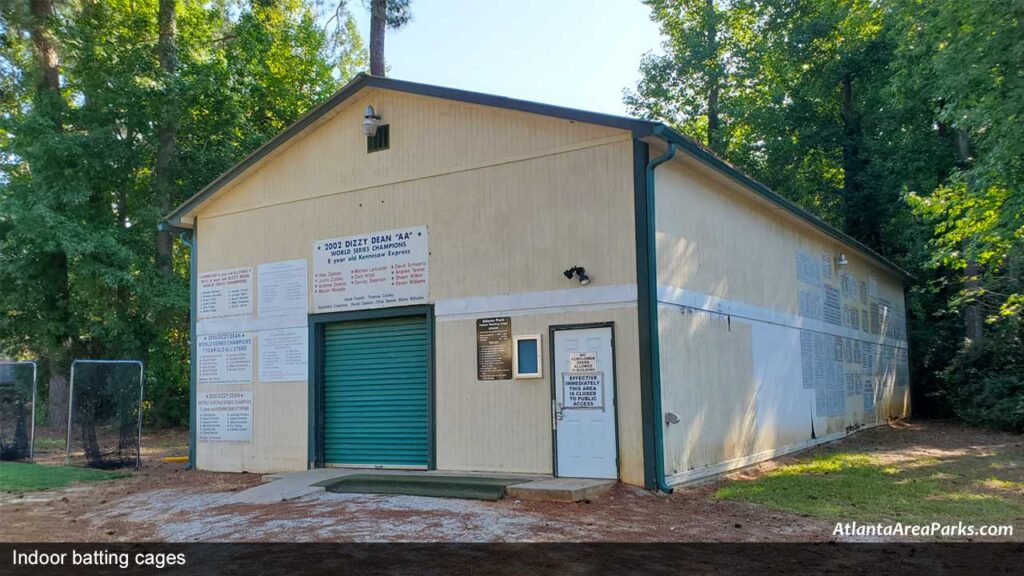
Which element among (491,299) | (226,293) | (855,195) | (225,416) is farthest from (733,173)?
(855,195)

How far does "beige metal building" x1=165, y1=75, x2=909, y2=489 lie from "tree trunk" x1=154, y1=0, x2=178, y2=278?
29.3 ft

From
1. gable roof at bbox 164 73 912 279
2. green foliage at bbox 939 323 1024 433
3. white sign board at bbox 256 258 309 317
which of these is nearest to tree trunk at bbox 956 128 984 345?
green foliage at bbox 939 323 1024 433

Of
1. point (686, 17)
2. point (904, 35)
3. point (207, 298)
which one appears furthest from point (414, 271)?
point (686, 17)

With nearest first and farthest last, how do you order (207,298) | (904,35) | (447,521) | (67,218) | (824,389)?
(447,521) < (207,298) < (824,389) < (904,35) < (67,218)

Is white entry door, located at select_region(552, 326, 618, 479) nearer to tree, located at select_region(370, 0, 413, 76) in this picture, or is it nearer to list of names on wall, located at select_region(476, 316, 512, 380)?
list of names on wall, located at select_region(476, 316, 512, 380)

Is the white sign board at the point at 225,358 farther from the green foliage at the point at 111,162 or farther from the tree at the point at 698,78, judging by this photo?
the tree at the point at 698,78

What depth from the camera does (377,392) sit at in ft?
42.0

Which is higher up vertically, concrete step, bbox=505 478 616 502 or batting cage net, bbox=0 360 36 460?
batting cage net, bbox=0 360 36 460

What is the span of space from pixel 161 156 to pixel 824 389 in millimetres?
19149

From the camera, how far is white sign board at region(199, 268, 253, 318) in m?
14.1

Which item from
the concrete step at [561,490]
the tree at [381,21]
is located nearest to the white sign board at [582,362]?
the concrete step at [561,490]

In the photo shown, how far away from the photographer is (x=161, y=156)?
23766 mm

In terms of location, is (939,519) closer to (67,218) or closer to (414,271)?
(414,271)

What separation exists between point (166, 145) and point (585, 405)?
18246mm
